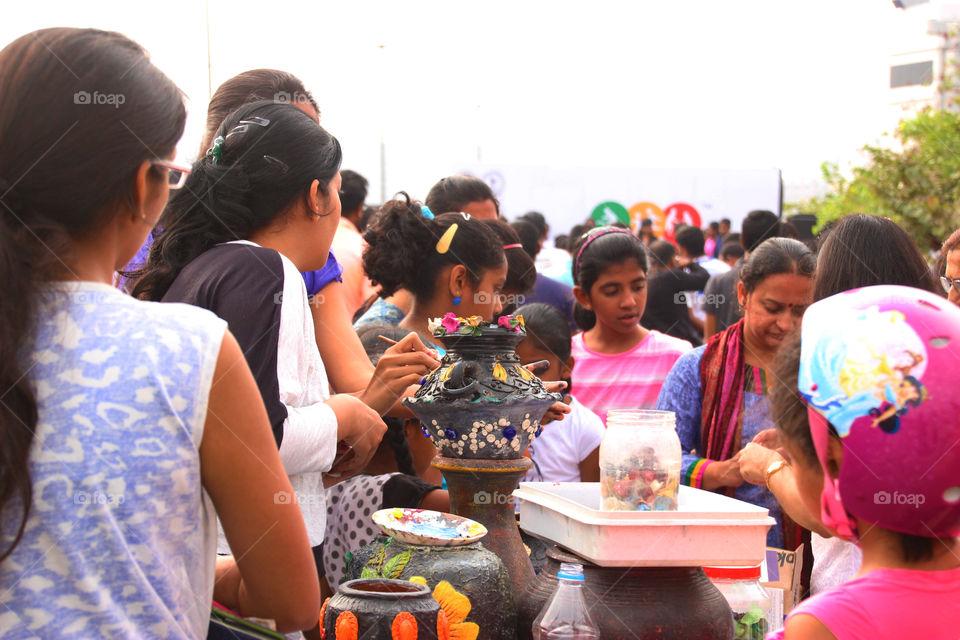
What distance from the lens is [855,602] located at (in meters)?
1.37

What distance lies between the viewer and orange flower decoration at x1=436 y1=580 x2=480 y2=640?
2223 mm

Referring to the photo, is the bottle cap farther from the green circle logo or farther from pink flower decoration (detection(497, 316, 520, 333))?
the green circle logo

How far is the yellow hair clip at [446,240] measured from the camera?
3.64 m

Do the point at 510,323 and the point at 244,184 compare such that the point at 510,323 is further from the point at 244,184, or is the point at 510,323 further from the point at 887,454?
the point at 887,454

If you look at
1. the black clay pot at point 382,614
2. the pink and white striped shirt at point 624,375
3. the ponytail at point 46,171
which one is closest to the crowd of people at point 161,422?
the ponytail at point 46,171

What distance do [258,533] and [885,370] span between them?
0.91 m

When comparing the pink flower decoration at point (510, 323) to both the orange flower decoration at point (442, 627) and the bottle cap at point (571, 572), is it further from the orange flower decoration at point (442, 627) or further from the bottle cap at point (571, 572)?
the orange flower decoration at point (442, 627)

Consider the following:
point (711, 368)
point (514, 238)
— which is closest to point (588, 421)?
point (711, 368)

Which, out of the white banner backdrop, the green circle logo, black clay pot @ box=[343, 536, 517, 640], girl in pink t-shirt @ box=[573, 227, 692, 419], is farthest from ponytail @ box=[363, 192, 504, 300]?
the green circle logo

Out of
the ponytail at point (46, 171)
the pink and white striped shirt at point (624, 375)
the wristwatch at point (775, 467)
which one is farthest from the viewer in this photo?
the pink and white striped shirt at point (624, 375)

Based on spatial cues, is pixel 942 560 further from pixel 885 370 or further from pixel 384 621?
pixel 384 621

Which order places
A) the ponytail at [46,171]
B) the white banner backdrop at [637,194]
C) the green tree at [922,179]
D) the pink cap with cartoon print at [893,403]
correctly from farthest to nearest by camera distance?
1. the green tree at [922,179]
2. the white banner backdrop at [637,194]
3. the pink cap with cartoon print at [893,403]
4. the ponytail at [46,171]

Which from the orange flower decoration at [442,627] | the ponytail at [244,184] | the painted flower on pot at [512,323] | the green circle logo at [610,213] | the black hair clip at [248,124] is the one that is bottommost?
the orange flower decoration at [442,627]

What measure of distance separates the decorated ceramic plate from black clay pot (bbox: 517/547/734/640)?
0.24 meters
